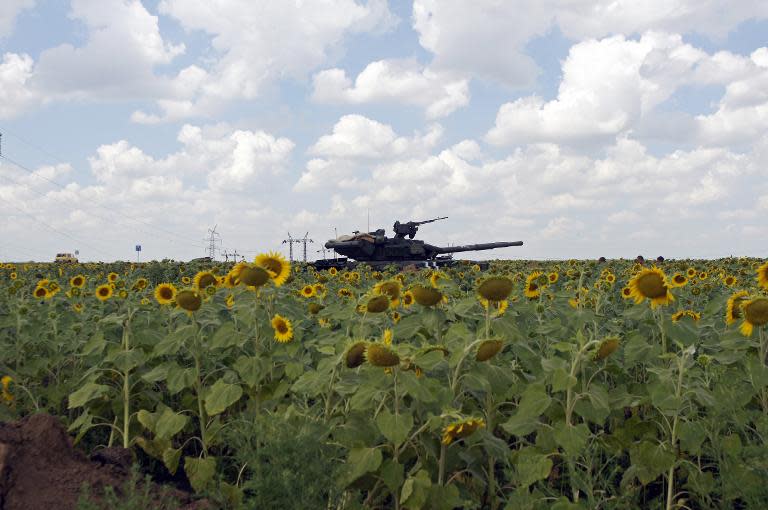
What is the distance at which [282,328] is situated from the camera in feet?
16.1

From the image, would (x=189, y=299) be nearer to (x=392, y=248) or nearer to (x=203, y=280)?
(x=203, y=280)

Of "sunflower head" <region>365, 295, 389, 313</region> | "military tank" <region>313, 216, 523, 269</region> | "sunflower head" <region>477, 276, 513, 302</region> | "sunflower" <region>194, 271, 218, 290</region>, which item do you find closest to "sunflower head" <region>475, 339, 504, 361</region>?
"sunflower head" <region>477, 276, 513, 302</region>


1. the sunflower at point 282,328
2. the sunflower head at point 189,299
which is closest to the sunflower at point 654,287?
the sunflower at point 282,328

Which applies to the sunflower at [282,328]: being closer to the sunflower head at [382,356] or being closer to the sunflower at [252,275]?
the sunflower at [252,275]

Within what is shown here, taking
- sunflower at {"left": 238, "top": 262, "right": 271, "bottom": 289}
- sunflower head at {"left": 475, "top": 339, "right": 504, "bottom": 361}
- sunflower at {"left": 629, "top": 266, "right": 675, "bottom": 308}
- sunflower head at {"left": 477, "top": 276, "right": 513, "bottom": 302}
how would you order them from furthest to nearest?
sunflower at {"left": 238, "top": 262, "right": 271, "bottom": 289}
sunflower at {"left": 629, "top": 266, "right": 675, "bottom": 308}
sunflower head at {"left": 477, "top": 276, "right": 513, "bottom": 302}
sunflower head at {"left": 475, "top": 339, "right": 504, "bottom": 361}

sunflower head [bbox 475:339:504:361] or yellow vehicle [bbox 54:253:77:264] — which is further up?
yellow vehicle [bbox 54:253:77:264]

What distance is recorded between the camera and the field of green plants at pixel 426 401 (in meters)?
3.41

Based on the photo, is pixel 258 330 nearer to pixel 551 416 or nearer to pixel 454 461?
pixel 454 461

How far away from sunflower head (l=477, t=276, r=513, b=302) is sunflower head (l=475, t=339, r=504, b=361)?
0.39 m

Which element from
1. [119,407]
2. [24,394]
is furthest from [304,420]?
[24,394]

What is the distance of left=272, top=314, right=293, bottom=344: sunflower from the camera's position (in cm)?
489

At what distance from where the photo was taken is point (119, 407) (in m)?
5.15

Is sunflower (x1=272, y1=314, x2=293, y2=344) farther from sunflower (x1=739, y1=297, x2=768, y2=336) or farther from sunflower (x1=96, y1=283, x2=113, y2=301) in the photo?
sunflower (x1=739, y1=297, x2=768, y2=336)

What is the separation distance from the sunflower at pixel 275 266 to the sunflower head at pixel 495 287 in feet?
5.61
